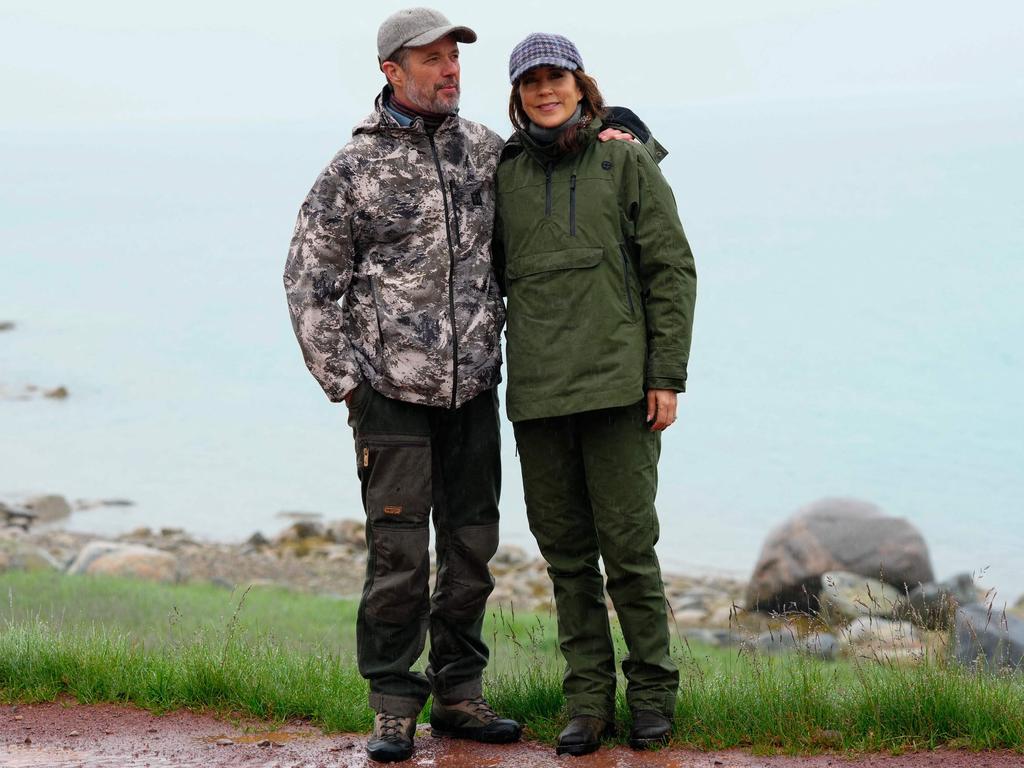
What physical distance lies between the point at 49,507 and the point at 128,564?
8089 mm

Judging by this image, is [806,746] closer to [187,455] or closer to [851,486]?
[851,486]

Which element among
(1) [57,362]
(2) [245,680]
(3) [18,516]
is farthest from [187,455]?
(2) [245,680]

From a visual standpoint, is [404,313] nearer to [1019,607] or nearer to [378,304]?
[378,304]

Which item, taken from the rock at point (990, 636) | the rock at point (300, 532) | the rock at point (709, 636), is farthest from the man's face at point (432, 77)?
the rock at point (300, 532)

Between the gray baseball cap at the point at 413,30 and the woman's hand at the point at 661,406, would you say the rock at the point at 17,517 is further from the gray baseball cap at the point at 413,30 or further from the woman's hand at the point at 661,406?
the woman's hand at the point at 661,406

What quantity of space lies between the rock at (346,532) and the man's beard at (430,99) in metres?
16.2

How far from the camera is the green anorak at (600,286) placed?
4.33 metres

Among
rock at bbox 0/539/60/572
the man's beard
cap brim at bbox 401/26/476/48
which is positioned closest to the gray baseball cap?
cap brim at bbox 401/26/476/48

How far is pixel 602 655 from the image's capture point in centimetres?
463

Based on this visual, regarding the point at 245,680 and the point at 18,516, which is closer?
the point at 245,680

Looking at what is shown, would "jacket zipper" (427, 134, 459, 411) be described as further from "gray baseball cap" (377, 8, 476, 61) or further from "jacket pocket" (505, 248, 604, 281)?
"gray baseball cap" (377, 8, 476, 61)

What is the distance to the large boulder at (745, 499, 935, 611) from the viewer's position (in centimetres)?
1389

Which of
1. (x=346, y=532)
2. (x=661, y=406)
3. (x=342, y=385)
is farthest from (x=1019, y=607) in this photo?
(x=342, y=385)

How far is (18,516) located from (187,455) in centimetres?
898
